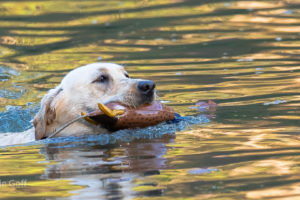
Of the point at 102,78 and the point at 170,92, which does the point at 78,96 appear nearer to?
the point at 102,78

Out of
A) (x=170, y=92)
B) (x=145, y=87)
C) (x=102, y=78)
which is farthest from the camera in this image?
(x=170, y=92)

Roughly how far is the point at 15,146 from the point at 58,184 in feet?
7.11

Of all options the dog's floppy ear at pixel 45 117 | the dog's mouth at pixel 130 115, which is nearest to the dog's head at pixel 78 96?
the dog's floppy ear at pixel 45 117

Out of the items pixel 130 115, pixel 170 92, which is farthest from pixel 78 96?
pixel 170 92

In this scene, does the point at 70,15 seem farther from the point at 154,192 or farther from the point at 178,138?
the point at 154,192

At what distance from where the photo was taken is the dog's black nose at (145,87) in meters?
6.66

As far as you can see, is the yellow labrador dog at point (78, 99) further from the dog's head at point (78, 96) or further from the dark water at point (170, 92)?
the dark water at point (170, 92)

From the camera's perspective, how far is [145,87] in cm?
671

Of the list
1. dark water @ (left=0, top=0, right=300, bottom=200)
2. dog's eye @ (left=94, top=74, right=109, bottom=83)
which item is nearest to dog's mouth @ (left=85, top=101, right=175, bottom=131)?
dark water @ (left=0, top=0, right=300, bottom=200)

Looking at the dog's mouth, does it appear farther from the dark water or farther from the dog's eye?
the dog's eye

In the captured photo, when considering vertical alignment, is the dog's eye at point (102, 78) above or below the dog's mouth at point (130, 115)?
above

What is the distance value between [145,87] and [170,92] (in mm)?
3100

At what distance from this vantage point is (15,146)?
280 inches

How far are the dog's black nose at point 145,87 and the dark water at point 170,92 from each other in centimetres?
44
